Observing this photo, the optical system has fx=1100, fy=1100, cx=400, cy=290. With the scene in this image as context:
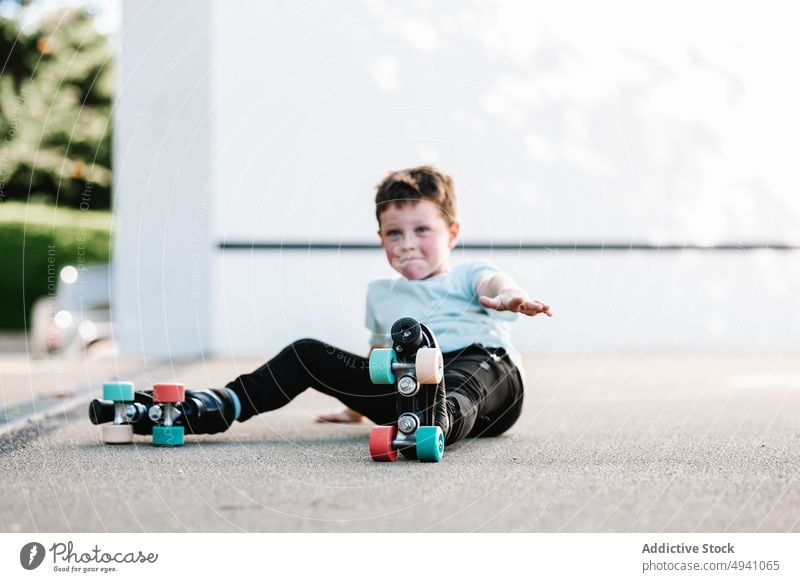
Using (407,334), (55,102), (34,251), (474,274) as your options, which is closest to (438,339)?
(474,274)

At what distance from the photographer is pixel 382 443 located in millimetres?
2400

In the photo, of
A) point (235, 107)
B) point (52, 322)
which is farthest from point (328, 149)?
point (52, 322)

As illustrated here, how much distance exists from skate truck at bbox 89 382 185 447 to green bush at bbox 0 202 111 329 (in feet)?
36.4

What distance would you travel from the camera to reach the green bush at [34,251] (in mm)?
13742

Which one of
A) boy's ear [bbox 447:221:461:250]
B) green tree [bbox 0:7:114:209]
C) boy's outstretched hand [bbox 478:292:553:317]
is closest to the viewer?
boy's outstretched hand [bbox 478:292:553:317]

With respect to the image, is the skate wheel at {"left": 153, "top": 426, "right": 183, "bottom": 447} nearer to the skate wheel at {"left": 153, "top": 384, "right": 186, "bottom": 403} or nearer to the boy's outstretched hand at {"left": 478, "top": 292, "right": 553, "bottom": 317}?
the skate wheel at {"left": 153, "top": 384, "right": 186, "bottom": 403}

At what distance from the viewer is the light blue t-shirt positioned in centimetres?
297

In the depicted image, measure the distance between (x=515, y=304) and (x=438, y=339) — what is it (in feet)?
1.38

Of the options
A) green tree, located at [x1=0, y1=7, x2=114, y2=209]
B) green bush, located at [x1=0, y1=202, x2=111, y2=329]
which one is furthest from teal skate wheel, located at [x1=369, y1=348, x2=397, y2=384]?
green tree, located at [x1=0, y1=7, x2=114, y2=209]

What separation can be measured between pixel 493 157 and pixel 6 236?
815 cm

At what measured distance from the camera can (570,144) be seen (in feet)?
26.0
